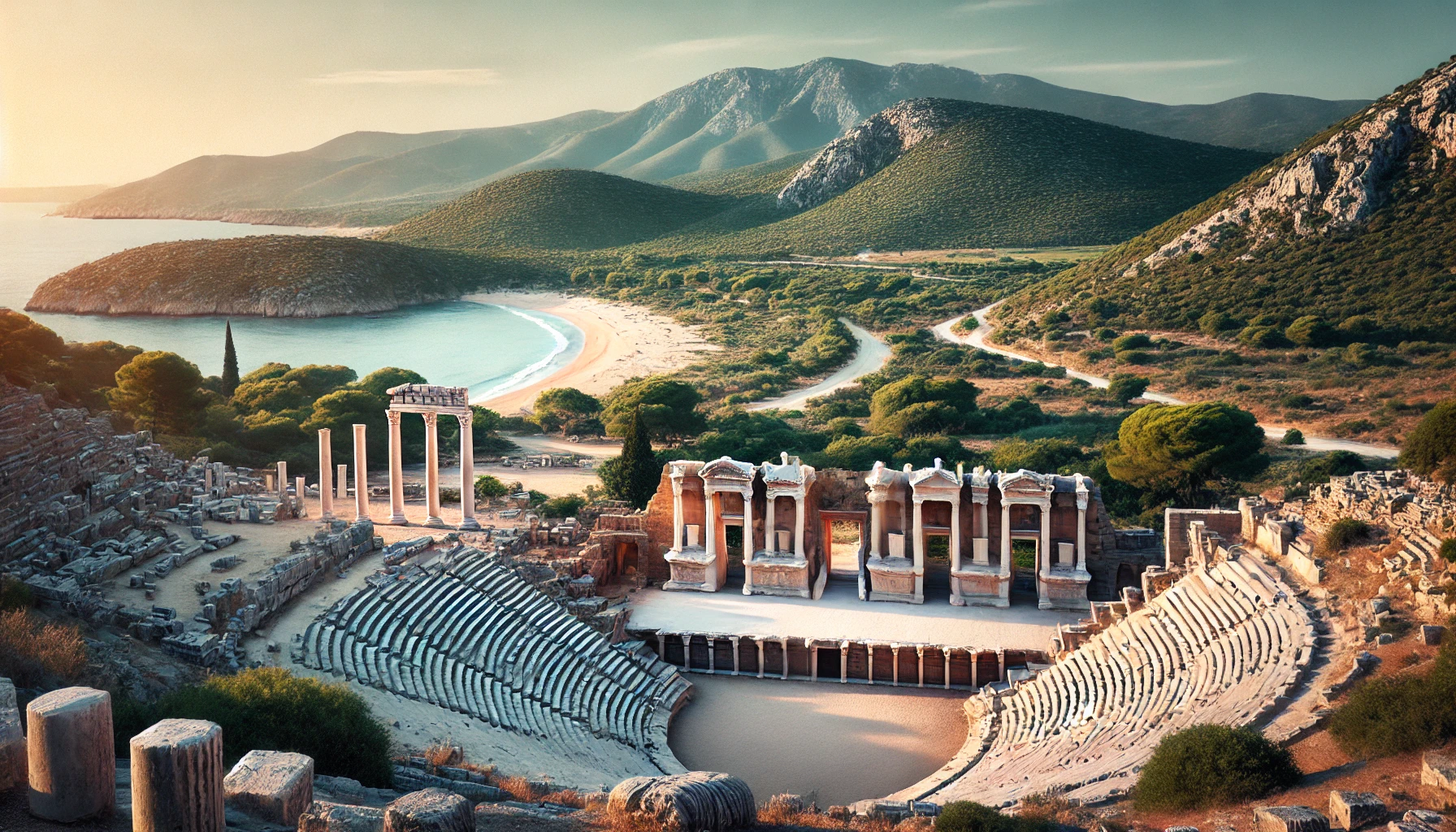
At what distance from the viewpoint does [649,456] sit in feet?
124

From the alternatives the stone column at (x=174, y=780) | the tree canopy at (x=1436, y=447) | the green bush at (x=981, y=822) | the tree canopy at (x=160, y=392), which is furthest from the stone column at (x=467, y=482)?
the stone column at (x=174, y=780)

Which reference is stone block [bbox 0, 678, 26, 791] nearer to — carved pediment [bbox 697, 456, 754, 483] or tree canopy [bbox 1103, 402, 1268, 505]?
carved pediment [bbox 697, 456, 754, 483]

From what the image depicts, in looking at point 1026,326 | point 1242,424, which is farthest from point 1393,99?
point 1242,424

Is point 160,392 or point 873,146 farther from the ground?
point 873,146

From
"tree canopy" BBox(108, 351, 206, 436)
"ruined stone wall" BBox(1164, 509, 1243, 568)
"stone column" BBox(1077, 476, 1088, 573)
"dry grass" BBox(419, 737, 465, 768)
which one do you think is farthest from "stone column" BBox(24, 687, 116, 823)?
"tree canopy" BBox(108, 351, 206, 436)

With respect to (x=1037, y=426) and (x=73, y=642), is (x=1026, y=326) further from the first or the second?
(x=73, y=642)

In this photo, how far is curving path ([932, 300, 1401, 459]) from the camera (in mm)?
44438

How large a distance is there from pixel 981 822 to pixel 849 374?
55291mm

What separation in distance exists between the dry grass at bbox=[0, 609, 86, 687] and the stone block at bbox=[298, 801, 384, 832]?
6764 mm

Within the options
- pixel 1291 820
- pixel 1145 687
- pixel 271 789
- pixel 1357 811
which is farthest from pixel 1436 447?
pixel 271 789

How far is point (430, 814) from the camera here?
1000cm

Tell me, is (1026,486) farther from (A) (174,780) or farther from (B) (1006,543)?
(A) (174,780)

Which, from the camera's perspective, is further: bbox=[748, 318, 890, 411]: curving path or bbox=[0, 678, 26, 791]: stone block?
bbox=[748, 318, 890, 411]: curving path

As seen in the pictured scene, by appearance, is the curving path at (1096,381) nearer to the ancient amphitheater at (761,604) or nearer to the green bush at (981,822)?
the ancient amphitheater at (761,604)
